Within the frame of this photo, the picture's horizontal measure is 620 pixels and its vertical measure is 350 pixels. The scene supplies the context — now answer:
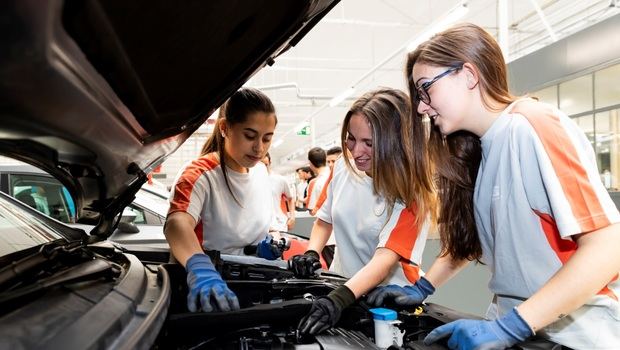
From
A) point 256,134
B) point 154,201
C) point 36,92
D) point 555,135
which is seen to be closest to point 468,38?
point 555,135

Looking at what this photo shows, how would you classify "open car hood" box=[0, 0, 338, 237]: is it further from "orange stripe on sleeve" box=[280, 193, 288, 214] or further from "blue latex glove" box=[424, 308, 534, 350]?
"orange stripe on sleeve" box=[280, 193, 288, 214]

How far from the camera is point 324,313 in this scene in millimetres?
1173

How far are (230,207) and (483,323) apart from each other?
1.13 metres

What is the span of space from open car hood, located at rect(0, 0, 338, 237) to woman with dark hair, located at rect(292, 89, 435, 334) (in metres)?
0.57

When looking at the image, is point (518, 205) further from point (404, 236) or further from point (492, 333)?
point (404, 236)

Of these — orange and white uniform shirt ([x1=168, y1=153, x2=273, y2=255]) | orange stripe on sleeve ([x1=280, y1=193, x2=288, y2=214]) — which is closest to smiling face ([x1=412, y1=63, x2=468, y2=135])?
orange and white uniform shirt ([x1=168, y1=153, x2=273, y2=255])

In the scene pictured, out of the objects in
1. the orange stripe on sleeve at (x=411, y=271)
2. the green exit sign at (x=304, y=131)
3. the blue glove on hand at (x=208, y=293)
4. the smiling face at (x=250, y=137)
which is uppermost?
the green exit sign at (x=304, y=131)

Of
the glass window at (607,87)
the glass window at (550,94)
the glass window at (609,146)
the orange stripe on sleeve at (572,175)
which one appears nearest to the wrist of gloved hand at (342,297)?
the orange stripe on sleeve at (572,175)

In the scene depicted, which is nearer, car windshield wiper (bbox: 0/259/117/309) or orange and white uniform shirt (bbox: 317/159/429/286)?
car windshield wiper (bbox: 0/259/117/309)

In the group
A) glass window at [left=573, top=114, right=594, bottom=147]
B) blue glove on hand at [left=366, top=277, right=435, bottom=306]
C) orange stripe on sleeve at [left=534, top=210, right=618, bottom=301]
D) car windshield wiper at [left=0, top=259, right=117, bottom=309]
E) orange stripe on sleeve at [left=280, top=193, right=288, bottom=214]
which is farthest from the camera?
glass window at [left=573, top=114, right=594, bottom=147]

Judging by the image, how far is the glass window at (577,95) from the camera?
6215mm

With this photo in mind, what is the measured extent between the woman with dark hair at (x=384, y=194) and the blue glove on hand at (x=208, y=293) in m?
0.35

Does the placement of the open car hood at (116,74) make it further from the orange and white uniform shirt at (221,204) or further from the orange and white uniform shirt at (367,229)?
the orange and white uniform shirt at (367,229)

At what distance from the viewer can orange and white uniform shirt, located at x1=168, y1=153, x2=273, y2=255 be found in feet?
5.48
